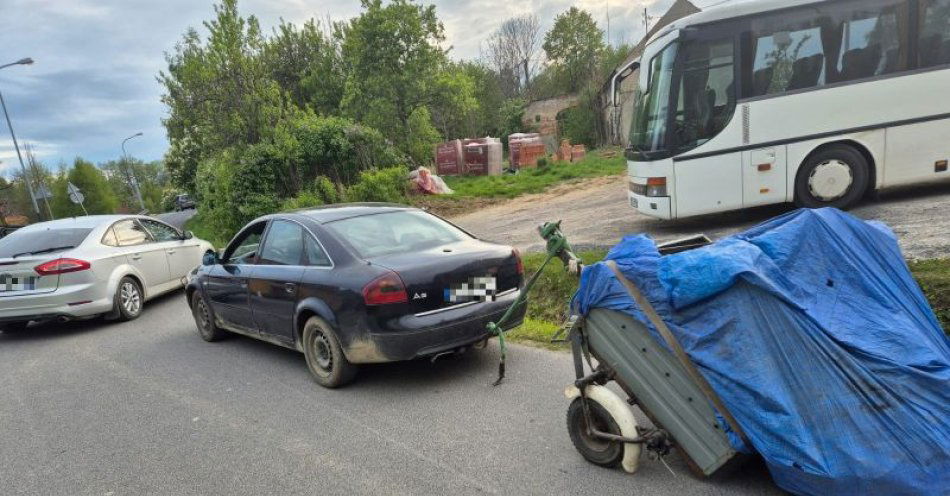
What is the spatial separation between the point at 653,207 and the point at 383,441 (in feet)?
20.1

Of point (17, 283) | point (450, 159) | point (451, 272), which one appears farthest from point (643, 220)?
point (450, 159)

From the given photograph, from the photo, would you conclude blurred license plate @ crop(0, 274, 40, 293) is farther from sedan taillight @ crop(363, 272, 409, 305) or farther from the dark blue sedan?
sedan taillight @ crop(363, 272, 409, 305)

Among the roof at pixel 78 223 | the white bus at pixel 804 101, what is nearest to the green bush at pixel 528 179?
the white bus at pixel 804 101

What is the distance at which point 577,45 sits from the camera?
144ft

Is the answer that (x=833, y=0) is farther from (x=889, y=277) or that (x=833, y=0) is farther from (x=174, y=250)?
(x=174, y=250)

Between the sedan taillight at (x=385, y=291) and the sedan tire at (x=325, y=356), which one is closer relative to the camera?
the sedan taillight at (x=385, y=291)

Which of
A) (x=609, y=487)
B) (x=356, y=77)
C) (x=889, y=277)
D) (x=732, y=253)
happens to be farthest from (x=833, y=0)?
(x=356, y=77)

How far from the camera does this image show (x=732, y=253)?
267cm

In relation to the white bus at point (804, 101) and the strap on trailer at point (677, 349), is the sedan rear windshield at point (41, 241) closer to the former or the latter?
the strap on trailer at point (677, 349)

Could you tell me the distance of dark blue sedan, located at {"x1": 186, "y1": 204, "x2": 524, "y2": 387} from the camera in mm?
4336

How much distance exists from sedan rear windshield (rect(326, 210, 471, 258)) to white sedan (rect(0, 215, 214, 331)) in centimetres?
496

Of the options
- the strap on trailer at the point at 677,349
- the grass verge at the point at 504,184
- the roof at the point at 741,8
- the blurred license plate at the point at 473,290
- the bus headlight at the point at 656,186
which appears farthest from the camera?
the grass verge at the point at 504,184

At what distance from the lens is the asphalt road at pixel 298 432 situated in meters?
3.22

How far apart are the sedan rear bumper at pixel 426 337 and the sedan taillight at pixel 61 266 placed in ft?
18.0
